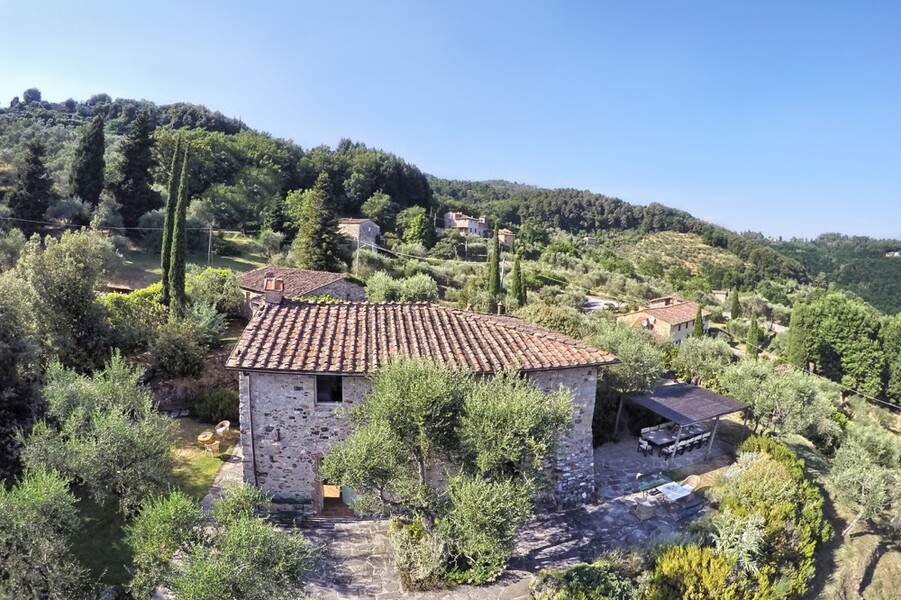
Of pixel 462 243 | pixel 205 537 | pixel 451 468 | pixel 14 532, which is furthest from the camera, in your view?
pixel 462 243

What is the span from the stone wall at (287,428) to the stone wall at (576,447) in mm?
5873

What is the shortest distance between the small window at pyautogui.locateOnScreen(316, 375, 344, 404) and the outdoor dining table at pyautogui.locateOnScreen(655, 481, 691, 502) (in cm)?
987

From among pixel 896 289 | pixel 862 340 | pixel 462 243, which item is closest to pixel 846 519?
pixel 862 340

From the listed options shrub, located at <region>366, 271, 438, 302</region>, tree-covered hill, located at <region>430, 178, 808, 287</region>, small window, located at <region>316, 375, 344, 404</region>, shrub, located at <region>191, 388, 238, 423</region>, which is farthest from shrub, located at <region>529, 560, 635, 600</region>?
tree-covered hill, located at <region>430, 178, 808, 287</region>

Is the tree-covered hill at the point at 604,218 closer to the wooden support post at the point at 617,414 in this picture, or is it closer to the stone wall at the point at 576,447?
the wooden support post at the point at 617,414

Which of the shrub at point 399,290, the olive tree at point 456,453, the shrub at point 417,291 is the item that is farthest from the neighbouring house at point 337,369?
the shrub at point 417,291

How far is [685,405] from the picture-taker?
18188mm

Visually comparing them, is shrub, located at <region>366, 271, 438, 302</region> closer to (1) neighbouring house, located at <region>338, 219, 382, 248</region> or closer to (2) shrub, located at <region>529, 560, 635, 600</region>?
(2) shrub, located at <region>529, 560, 635, 600</region>

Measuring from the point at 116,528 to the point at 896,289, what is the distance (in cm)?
13287

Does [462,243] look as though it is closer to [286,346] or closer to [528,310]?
[528,310]

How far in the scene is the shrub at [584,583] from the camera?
10305mm

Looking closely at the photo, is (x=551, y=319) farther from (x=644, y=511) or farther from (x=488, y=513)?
(x=488, y=513)

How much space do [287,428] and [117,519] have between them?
4777 millimetres

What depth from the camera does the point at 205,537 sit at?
8.95 m
